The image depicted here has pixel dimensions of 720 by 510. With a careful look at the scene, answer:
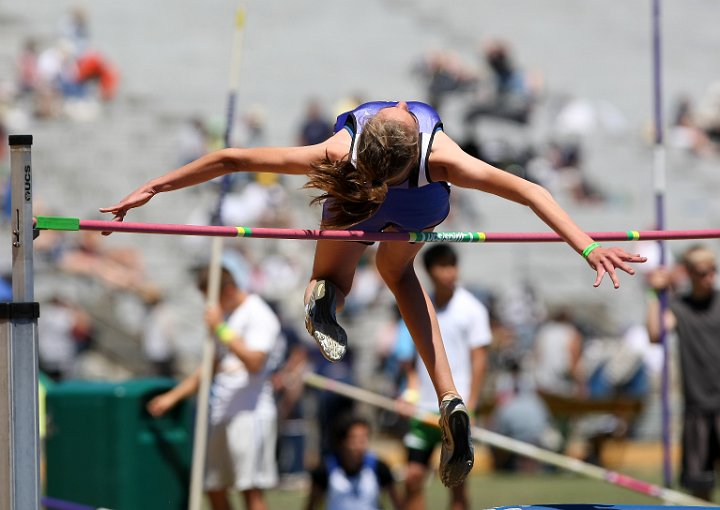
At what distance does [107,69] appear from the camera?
18.4 meters

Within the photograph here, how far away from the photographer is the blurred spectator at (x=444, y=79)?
1855 cm

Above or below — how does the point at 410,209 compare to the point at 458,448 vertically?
above

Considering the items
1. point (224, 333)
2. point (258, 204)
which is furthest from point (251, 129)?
point (224, 333)

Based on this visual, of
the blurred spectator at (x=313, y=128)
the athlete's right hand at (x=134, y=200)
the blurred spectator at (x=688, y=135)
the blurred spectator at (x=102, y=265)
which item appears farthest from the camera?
the blurred spectator at (x=688, y=135)

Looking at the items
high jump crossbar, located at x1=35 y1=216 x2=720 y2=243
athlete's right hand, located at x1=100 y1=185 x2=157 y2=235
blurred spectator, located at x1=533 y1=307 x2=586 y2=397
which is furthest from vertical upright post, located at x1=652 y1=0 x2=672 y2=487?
blurred spectator, located at x1=533 y1=307 x2=586 y2=397

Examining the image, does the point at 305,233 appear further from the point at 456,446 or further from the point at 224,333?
the point at 224,333

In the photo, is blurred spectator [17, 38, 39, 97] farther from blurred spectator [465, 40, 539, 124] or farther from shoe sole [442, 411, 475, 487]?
shoe sole [442, 411, 475, 487]

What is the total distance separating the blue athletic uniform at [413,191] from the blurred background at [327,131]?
21.1 feet

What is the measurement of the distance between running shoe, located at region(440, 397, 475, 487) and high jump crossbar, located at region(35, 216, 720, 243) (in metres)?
0.71

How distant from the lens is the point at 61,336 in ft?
42.3

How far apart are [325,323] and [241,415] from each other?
2.29 metres

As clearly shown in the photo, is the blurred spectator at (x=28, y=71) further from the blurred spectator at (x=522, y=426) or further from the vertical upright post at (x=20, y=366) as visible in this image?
the vertical upright post at (x=20, y=366)

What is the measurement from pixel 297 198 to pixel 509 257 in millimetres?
2621

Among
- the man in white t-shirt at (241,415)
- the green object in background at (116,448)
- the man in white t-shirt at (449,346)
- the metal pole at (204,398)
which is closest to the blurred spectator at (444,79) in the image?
the man in white t-shirt at (449,346)
